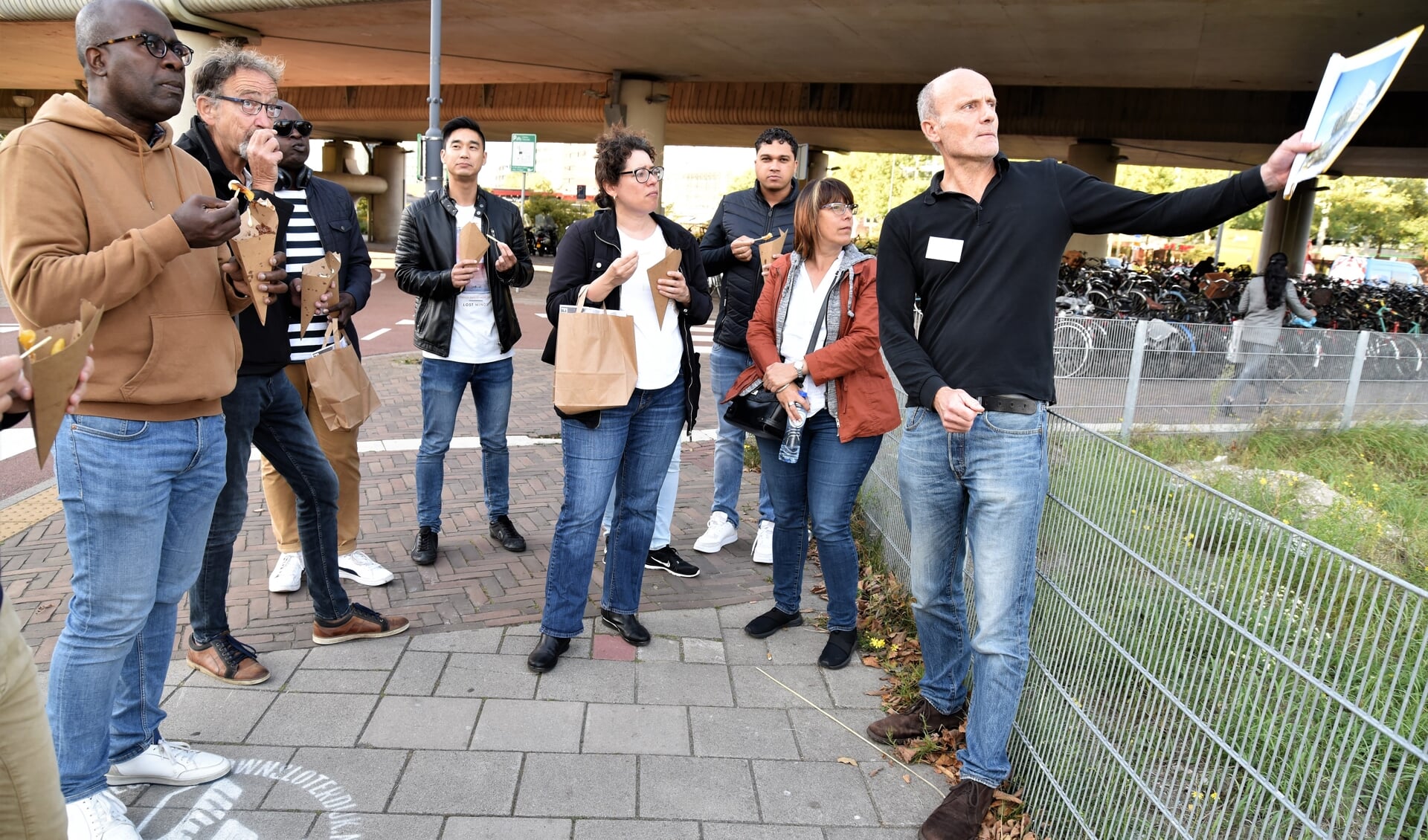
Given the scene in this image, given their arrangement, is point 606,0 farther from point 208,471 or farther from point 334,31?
point 208,471

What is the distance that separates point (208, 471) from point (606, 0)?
11.6 metres

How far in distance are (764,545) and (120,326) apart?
10.5ft

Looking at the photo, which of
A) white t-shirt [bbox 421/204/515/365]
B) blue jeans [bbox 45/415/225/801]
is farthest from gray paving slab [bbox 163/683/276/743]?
white t-shirt [bbox 421/204/515/365]

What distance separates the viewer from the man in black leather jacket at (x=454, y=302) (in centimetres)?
454

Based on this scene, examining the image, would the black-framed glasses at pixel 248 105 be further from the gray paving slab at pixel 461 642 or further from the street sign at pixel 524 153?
the street sign at pixel 524 153

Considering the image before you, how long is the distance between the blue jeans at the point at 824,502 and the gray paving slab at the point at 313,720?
1680 mm

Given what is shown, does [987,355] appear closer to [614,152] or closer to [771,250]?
[614,152]

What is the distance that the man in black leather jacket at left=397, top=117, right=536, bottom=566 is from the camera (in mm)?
4543

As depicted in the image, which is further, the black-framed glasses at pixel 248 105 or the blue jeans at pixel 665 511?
the blue jeans at pixel 665 511

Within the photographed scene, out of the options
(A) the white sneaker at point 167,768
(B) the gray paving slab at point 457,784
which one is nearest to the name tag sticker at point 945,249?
(B) the gray paving slab at point 457,784

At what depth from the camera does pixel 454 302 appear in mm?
4594

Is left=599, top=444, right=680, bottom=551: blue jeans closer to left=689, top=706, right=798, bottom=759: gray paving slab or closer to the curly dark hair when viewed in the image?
left=689, top=706, right=798, bottom=759: gray paving slab

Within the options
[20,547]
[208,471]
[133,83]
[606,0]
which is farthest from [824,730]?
[606,0]

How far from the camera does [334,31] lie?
1600 cm
